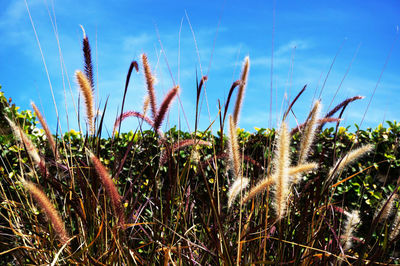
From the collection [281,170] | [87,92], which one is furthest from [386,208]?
[87,92]

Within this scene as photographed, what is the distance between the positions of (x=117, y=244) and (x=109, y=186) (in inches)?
11.5

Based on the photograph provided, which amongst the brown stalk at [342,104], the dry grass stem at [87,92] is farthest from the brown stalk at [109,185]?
the brown stalk at [342,104]

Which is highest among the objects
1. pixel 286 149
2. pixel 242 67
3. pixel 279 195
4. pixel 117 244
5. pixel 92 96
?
pixel 242 67

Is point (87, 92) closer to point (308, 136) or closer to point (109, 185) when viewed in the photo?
point (109, 185)

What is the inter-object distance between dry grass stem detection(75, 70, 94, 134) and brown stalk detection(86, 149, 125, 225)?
1.36 ft

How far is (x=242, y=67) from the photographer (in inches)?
79.7

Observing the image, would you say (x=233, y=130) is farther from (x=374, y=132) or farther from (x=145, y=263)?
(x=374, y=132)

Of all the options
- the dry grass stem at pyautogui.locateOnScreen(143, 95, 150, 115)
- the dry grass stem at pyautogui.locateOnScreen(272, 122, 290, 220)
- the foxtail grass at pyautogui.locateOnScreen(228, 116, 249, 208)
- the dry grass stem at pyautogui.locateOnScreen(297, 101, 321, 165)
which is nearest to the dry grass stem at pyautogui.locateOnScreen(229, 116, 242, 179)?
the foxtail grass at pyautogui.locateOnScreen(228, 116, 249, 208)

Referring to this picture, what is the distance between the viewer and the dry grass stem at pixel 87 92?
73.3 inches

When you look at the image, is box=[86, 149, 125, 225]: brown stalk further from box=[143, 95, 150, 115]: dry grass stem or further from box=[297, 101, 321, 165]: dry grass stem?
box=[297, 101, 321, 165]: dry grass stem

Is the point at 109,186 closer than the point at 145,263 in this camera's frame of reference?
Yes

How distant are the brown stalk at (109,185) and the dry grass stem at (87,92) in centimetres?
42

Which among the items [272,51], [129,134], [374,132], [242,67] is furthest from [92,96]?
[374,132]

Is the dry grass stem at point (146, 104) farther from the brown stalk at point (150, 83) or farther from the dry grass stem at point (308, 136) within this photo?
the dry grass stem at point (308, 136)
